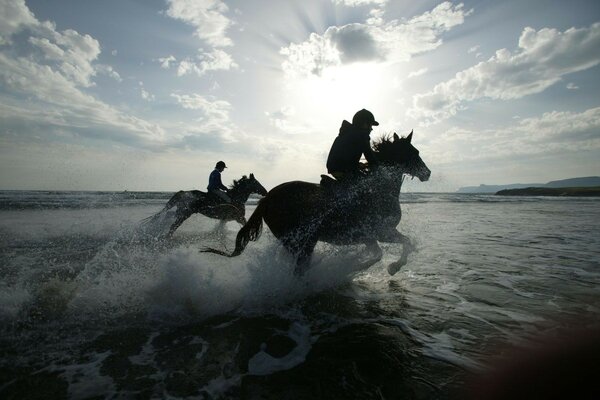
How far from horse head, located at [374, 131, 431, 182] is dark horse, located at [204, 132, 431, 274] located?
2cm

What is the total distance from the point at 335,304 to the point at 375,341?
1257mm

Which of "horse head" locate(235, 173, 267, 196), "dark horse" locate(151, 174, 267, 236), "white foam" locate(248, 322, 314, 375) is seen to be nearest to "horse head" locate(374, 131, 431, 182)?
"white foam" locate(248, 322, 314, 375)

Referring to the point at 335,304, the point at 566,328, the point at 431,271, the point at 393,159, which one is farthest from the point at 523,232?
the point at 335,304

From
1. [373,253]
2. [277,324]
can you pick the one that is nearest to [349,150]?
[373,253]

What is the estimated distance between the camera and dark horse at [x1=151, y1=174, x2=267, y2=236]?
36.0 ft

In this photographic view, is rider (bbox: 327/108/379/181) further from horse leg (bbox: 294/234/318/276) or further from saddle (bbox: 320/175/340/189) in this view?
horse leg (bbox: 294/234/318/276)

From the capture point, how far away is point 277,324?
162 inches

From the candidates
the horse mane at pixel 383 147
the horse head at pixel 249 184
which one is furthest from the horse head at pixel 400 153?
the horse head at pixel 249 184

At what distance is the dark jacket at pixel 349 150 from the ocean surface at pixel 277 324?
1709 millimetres

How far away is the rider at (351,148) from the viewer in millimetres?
A: 5684

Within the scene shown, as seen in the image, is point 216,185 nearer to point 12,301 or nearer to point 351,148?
point 351,148

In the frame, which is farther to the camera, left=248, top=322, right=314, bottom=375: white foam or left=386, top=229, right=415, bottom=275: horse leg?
left=386, top=229, right=415, bottom=275: horse leg

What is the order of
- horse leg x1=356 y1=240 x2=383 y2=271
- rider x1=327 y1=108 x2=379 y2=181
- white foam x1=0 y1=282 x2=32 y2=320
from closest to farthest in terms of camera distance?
white foam x1=0 y1=282 x2=32 y2=320
rider x1=327 y1=108 x2=379 y2=181
horse leg x1=356 y1=240 x2=383 y2=271

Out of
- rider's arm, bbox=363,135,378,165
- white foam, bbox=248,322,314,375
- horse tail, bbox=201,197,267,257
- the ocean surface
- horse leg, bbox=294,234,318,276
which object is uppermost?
rider's arm, bbox=363,135,378,165
